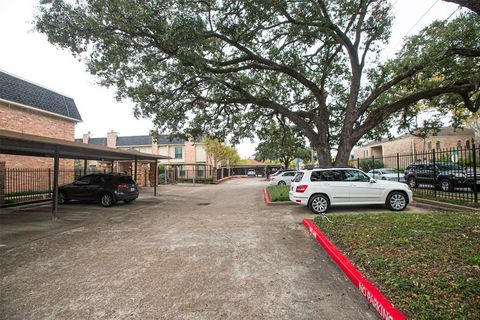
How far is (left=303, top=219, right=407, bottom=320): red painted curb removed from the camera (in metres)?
2.76

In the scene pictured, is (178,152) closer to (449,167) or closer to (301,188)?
(301,188)

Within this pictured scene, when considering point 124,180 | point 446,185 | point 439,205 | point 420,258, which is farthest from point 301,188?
point 446,185

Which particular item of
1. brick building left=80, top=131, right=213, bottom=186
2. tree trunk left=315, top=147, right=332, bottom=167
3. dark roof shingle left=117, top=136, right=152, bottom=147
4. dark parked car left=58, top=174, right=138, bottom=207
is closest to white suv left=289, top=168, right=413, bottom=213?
tree trunk left=315, top=147, right=332, bottom=167

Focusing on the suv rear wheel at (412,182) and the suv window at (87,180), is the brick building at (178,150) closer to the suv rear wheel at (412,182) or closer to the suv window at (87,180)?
the suv window at (87,180)

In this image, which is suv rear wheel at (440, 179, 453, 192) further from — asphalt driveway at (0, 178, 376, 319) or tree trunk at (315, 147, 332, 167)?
asphalt driveway at (0, 178, 376, 319)

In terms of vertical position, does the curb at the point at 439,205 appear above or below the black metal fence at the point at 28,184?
below

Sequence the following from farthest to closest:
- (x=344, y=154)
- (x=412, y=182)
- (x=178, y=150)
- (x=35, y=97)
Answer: (x=178, y=150), (x=35, y=97), (x=412, y=182), (x=344, y=154)

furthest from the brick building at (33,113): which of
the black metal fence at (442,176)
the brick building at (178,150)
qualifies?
the black metal fence at (442,176)

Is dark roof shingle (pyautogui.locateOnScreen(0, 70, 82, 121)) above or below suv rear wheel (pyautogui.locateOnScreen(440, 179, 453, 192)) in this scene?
above

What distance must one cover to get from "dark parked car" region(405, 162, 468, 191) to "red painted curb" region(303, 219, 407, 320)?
9160mm

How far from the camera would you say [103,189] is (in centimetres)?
1227

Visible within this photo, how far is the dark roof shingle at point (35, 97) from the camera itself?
16.8 m

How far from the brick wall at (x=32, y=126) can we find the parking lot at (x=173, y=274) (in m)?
13.1

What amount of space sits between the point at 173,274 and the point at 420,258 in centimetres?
403
